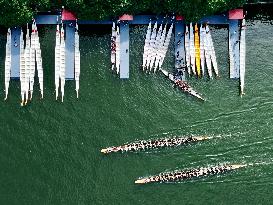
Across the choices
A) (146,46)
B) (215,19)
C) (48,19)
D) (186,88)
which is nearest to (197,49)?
(215,19)

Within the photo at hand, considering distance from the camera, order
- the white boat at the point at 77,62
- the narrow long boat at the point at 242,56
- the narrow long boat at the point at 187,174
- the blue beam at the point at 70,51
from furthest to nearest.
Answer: the blue beam at the point at 70,51, the white boat at the point at 77,62, the narrow long boat at the point at 242,56, the narrow long boat at the point at 187,174

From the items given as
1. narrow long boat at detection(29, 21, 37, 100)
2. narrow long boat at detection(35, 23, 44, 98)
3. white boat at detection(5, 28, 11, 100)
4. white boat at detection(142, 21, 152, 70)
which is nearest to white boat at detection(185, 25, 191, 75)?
white boat at detection(142, 21, 152, 70)

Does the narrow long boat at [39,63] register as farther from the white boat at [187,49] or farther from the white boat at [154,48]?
the white boat at [187,49]

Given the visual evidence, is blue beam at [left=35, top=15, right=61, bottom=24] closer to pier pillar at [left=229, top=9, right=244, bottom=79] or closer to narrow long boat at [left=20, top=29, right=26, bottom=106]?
narrow long boat at [left=20, top=29, right=26, bottom=106]

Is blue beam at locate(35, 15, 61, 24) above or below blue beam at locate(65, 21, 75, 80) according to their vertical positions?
above

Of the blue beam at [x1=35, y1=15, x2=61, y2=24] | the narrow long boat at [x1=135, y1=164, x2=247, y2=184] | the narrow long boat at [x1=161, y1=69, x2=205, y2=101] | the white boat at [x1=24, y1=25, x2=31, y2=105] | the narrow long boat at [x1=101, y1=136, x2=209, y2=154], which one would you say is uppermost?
the blue beam at [x1=35, y1=15, x2=61, y2=24]

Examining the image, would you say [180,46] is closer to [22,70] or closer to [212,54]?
[212,54]

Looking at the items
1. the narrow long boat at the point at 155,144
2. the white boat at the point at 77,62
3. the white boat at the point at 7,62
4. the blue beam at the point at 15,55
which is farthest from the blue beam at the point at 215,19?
the white boat at the point at 7,62
